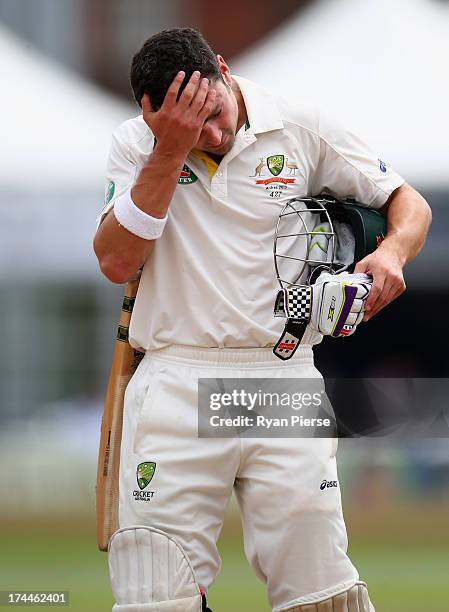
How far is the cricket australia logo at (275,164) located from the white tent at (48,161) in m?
4.84

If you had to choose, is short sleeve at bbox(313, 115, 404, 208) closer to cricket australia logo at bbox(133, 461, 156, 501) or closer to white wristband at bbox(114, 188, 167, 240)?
white wristband at bbox(114, 188, 167, 240)

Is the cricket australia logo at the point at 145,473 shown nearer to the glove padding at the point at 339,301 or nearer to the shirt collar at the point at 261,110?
the glove padding at the point at 339,301

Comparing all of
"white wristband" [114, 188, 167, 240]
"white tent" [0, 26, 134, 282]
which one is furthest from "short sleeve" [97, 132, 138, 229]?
"white tent" [0, 26, 134, 282]

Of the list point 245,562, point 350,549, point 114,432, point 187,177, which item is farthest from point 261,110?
point 350,549

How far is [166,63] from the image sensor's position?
2346mm

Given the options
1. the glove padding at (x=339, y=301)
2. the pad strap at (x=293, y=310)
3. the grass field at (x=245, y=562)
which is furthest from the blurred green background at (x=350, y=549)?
the glove padding at (x=339, y=301)

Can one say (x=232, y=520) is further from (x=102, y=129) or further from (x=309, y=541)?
(x=309, y=541)

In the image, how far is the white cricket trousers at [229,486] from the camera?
2.46m

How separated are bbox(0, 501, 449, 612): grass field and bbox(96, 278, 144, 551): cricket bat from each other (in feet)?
7.63

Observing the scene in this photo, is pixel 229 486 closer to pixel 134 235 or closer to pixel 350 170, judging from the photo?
pixel 134 235

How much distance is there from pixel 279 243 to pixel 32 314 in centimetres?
564

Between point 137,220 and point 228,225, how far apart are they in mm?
253

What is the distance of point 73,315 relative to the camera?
804cm

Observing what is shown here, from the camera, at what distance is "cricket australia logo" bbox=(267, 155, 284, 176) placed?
257 centimetres
